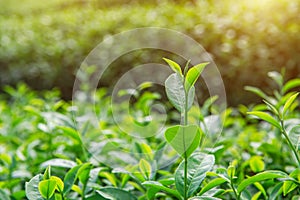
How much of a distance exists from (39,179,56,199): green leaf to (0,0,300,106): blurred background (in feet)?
12.2

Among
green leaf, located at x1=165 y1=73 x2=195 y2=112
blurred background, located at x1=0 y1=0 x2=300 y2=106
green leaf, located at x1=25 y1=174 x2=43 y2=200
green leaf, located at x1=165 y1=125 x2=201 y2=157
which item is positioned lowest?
green leaf, located at x1=25 y1=174 x2=43 y2=200

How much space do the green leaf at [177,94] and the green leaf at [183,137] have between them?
46mm

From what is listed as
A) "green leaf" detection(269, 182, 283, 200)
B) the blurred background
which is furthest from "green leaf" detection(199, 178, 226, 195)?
the blurred background

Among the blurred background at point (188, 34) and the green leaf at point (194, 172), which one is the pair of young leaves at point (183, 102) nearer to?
the green leaf at point (194, 172)

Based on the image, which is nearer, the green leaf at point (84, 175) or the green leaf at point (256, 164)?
the green leaf at point (84, 175)

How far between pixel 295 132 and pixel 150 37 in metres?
4.32

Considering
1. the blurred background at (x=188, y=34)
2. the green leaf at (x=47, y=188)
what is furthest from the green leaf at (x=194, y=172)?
the blurred background at (x=188, y=34)

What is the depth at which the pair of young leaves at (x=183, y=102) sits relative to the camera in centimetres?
95

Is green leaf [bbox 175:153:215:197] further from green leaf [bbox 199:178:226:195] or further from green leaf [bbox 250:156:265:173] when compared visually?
green leaf [bbox 250:156:265:173]

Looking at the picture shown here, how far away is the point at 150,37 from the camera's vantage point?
17.3 feet

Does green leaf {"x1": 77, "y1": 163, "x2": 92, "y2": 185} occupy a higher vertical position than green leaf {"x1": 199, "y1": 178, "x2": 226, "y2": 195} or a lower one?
higher

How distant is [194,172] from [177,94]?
17cm

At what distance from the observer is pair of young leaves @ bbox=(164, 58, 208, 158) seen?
945 mm

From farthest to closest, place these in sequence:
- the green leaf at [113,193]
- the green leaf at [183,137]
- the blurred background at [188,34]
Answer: the blurred background at [188,34] < the green leaf at [113,193] < the green leaf at [183,137]
